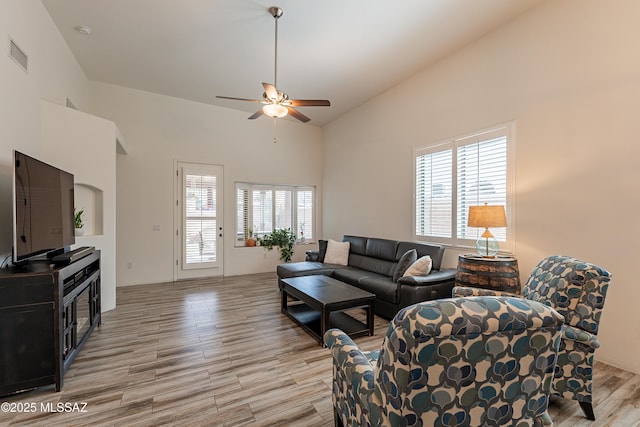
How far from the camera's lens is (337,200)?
6820 mm

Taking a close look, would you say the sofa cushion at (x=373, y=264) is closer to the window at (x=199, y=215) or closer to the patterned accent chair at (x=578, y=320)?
the patterned accent chair at (x=578, y=320)

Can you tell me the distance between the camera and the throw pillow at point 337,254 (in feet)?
17.9

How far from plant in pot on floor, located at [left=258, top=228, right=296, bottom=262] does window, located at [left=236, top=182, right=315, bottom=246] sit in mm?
183

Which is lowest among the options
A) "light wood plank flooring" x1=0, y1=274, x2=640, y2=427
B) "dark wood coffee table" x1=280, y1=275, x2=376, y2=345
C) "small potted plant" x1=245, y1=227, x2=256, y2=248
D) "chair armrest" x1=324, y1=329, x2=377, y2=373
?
"light wood plank flooring" x1=0, y1=274, x2=640, y2=427

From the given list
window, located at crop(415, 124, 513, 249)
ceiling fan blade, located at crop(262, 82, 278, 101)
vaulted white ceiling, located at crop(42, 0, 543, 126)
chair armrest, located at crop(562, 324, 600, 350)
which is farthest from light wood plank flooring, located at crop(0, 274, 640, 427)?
vaulted white ceiling, located at crop(42, 0, 543, 126)

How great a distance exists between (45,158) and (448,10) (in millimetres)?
4932

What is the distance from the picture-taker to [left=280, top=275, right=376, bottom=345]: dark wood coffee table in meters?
3.08

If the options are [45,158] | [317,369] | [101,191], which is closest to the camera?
[317,369]

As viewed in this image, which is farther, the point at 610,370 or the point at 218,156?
the point at 218,156

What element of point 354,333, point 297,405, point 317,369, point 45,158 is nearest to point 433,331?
point 297,405

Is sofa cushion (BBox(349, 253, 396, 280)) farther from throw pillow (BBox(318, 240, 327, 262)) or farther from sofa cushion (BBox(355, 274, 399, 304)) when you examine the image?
throw pillow (BBox(318, 240, 327, 262))

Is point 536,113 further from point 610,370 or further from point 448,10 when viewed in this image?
point 610,370

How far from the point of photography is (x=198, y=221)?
19.7ft

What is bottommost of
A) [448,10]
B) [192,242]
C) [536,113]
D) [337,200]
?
[192,242]
